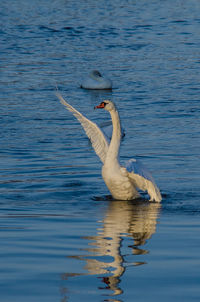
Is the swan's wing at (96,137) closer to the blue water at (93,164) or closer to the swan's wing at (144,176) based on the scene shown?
the blue water at (93,164)

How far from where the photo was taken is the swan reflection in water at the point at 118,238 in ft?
21.0

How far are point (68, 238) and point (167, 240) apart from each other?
1079 millimetres

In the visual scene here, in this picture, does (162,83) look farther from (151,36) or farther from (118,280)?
(118,280)

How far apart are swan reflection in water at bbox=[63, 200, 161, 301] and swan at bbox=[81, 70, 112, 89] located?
9.60m

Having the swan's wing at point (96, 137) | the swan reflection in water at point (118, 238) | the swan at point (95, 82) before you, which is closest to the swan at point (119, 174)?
the swan's wing at point (96, 137)

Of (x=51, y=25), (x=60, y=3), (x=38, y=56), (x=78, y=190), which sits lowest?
(x=78, y=190)

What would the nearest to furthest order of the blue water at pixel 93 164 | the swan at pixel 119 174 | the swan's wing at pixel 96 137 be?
the blue water at pixel 93 164, the swan at pixel 119 174, the swan's wing at pixel 96 137

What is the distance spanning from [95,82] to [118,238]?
12.1 m

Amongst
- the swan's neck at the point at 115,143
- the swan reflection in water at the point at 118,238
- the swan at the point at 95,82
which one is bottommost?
the swan reflection in water at the point at 118,238

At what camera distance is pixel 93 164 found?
12.1m

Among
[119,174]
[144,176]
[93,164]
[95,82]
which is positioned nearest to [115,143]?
[119,174]

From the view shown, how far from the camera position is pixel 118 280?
614 centimetres

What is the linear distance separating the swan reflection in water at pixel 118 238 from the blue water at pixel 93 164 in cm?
1

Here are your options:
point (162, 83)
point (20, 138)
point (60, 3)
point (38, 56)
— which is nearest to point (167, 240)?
point (20, 138)
